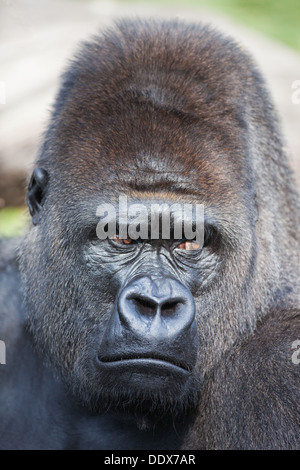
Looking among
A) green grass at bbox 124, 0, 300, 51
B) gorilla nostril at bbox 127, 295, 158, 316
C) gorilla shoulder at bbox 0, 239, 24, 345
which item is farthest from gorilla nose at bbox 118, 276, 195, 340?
green grass at bbox 124, 0, 300, 51

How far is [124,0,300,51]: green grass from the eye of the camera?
48.0 ft

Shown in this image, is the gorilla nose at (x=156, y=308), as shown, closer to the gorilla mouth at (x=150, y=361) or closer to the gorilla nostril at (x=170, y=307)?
the gorilla nostril at (x=170, y=307)

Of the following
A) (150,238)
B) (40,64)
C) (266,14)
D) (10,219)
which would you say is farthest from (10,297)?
(266,14)

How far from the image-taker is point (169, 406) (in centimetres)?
362

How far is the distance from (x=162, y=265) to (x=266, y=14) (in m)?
13.8

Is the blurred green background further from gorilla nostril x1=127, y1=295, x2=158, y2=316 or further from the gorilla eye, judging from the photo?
gorilla nostril x1=127, y1=295, x2=158, y2=316

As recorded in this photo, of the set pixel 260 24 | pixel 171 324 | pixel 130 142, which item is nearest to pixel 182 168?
pixel 130 142

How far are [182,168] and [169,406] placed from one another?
126cm

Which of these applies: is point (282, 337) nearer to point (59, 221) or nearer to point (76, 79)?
point (59, 221)

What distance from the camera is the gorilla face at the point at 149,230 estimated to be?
3.65 meters

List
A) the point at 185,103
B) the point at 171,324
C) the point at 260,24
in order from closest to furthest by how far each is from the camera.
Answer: the point at 171,324, the point at 185,103, the point at 260,24

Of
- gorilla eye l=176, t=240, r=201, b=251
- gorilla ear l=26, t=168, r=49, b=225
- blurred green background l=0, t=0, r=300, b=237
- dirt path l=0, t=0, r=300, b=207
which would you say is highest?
blurred green background l=0, t=0, r=300, b=237

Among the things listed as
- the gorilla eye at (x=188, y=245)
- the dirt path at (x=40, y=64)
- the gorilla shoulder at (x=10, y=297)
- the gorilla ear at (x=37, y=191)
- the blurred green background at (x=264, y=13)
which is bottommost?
the gorilla shoulder at (x=10, y=297)

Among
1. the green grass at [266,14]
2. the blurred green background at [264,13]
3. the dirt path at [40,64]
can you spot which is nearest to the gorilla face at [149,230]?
the dirt path at [40,64]
